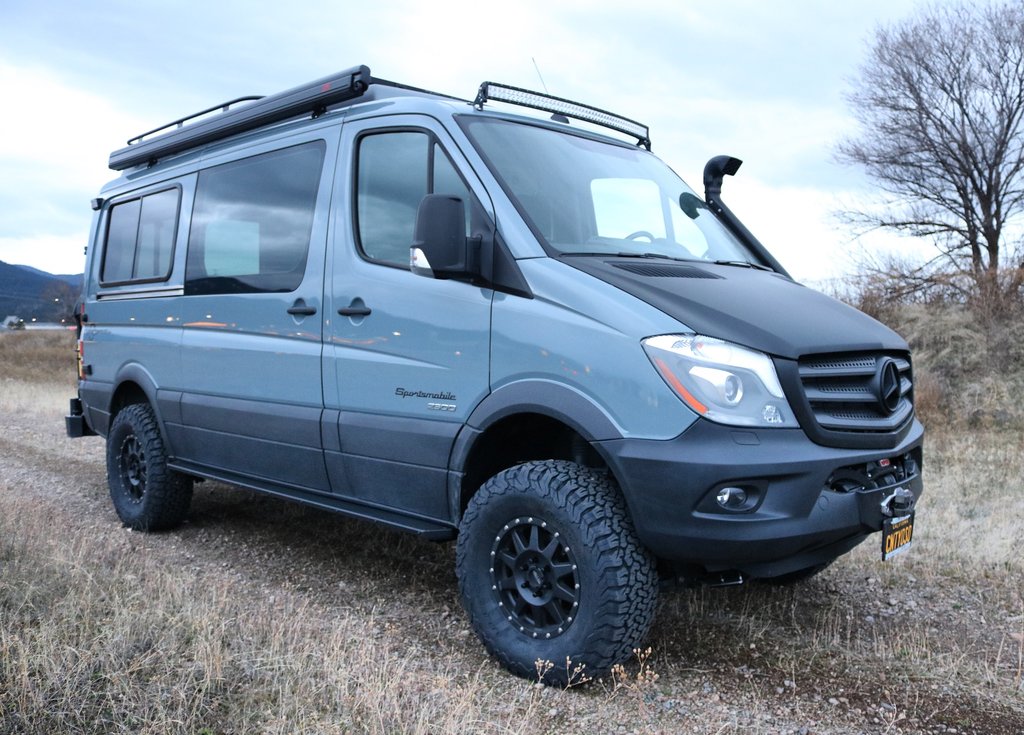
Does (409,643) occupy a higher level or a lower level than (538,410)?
lower

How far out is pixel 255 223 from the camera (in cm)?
529

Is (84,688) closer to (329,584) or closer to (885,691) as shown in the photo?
(329,584)

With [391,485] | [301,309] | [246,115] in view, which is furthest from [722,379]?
[246,115]

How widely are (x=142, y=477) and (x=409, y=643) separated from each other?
9.97 ft

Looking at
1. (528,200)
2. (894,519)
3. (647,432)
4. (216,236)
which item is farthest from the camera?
(216,236)

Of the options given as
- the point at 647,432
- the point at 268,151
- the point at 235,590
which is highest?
the point at 268,151

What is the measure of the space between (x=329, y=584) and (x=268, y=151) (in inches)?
96.3

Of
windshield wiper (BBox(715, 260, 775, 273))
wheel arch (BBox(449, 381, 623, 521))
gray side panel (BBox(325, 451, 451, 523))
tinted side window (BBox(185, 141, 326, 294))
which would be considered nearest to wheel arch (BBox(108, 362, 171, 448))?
tinted side window (BBox(185, 141, 326, 294))

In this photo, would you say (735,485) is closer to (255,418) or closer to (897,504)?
(897,504)

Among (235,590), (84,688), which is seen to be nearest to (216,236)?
(235,590)

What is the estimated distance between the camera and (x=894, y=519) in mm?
3596

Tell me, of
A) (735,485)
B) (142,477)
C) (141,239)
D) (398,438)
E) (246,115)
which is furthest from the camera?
(141,239)

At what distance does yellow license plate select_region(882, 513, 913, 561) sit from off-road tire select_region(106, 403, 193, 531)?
444 centimetres

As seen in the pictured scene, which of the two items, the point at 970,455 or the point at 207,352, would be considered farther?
the point at 970,455
